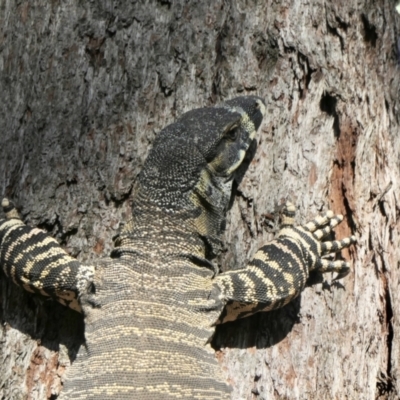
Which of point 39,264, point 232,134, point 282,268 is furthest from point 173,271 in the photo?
point 232,134

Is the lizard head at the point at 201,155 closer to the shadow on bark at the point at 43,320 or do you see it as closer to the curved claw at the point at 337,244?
the curved claw at the point at 337,244

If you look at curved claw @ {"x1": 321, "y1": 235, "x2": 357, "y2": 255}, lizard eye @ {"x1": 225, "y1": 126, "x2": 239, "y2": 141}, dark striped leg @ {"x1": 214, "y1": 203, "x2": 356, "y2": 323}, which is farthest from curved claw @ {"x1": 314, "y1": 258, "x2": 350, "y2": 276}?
lizard eye @ {"x1": 225, "y1": 126, "x2": 239, "y2": 141}

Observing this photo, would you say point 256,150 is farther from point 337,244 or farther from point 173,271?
point 173,271

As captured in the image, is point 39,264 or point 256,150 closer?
point 39,264

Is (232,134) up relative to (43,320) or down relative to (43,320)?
up

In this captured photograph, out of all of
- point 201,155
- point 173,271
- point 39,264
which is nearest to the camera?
point 173,271

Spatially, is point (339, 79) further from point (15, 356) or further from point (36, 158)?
point (15, 356)

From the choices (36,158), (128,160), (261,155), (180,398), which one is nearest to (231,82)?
(261,155)
